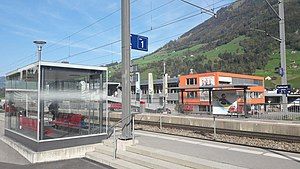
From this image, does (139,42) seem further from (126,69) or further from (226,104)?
(226,104)

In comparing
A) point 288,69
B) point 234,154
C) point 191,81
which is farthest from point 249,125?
point 288,69

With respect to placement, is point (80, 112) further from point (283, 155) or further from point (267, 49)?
point (267, 49)

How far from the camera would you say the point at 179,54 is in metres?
121

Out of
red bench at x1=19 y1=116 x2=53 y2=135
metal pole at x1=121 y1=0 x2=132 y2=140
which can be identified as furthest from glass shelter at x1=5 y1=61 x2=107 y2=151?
metal pole at x1=121 y1=0 x2=132 y2=140

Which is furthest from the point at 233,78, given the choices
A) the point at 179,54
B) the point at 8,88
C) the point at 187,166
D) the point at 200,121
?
the point at 179,54

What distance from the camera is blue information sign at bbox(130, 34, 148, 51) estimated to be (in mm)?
11914

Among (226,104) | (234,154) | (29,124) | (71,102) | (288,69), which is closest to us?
(234,154)

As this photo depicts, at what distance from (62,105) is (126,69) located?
112 inches

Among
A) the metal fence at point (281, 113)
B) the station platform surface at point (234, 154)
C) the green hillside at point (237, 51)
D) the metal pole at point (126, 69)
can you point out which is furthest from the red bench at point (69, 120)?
the green hillside at point (237, 51)

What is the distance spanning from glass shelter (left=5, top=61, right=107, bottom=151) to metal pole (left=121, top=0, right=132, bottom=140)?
4.49 ft

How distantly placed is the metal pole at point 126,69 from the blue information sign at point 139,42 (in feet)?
0.72

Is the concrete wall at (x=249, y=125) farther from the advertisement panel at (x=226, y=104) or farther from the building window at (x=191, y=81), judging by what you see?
the building window at (x=191, y=81)

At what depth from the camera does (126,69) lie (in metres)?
11.7

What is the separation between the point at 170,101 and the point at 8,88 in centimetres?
4928
